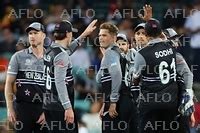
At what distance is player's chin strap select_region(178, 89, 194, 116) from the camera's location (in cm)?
1048

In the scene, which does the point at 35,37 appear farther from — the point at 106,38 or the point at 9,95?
the point at 106,38

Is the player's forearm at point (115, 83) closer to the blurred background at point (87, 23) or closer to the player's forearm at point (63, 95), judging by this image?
the player's forearm at point (63, 95)

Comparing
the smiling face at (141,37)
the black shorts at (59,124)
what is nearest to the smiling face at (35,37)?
the black shorts at (59,124)

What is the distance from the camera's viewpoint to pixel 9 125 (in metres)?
12.9

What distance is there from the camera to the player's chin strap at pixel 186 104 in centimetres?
1048

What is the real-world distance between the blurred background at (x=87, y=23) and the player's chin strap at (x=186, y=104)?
3.10 meters

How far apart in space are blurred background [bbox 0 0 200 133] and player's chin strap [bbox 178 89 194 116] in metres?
3.10

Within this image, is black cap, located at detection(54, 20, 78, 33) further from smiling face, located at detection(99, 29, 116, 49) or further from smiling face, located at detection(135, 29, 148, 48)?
smiling face, located at detection(135, 29, 148, 48)

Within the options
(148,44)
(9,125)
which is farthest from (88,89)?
(148,44)

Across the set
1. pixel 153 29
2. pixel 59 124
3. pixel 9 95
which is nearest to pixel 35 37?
pixel 9 95

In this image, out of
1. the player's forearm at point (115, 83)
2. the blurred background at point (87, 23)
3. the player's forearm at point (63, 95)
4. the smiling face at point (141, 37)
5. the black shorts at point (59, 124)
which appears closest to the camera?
the player's forearm at point (63, 95)

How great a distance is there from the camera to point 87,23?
56.9 ft

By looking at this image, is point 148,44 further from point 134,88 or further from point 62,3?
point 62,3

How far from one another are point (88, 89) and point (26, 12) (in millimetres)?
3843
